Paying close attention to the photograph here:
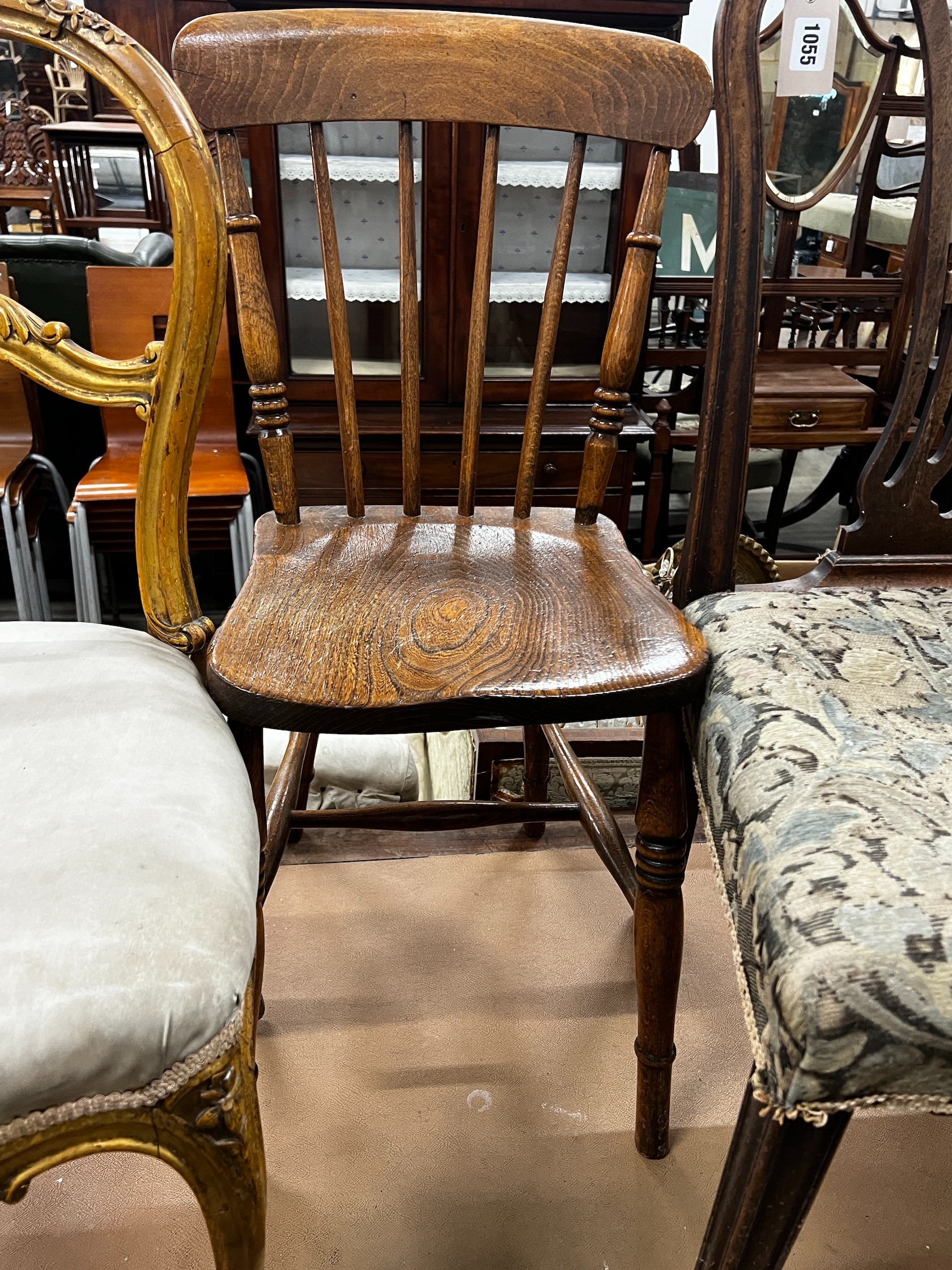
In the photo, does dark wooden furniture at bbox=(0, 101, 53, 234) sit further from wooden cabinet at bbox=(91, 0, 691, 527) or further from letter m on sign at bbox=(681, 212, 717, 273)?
letter m on sign at bbox=(681, 212, 717, 273)

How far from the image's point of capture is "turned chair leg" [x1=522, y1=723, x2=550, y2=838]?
1168 millimetres

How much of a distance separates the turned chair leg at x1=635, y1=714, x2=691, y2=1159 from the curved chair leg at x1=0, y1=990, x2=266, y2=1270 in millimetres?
367

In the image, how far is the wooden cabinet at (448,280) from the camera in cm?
162

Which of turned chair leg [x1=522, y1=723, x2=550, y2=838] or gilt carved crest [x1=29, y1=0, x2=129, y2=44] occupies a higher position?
gilt carved crest [x1=29, y1=0, x2=129, y2=44]

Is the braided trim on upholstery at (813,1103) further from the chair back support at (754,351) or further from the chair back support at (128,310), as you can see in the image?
the chair back support at (128,310)

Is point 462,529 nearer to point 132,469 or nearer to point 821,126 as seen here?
point 132,469

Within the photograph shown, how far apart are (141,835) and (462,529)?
0.49 metres

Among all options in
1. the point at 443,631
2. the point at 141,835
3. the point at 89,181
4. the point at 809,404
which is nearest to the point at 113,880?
the point at 141,835

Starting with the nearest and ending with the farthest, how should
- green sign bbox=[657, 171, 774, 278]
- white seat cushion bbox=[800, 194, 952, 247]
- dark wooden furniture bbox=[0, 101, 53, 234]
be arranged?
green sign bbox=[657, 171, 774, 278], white seat cushion bbox=[800, 194, 952, 247], dark wooden furniture bbox=[0, 101, 53, 234]

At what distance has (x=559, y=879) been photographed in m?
1.22

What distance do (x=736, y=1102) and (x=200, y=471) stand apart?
141cm

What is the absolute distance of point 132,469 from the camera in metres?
1.82

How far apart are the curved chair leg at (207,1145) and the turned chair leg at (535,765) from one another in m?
0.66

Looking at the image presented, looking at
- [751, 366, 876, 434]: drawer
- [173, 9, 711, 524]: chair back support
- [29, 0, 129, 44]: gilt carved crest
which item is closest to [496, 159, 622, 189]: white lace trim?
[751, 366, 876, 434]: drawer
